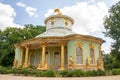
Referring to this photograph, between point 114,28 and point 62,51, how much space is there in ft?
36.9

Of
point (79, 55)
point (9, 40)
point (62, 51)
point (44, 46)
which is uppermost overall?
point (9, 40)

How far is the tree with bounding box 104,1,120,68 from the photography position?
82.0 ft

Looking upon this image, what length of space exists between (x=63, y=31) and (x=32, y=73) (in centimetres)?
956

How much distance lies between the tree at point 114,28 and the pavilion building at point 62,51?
6.22 meters

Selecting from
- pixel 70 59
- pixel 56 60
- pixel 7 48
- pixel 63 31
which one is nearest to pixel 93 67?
pixel 70 59

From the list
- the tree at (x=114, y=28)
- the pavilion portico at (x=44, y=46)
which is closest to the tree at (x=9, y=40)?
the pavilion portico at (x=44, y=46)

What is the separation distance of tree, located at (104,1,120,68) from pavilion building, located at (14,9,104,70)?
6219 mm

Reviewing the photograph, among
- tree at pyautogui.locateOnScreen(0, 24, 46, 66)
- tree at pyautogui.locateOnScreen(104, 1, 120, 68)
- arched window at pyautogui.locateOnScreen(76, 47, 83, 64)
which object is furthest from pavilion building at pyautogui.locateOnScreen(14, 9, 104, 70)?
tree at pyautogui.locateOnScreen(0, 24, 46, 66)

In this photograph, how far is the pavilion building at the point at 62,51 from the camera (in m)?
17.6

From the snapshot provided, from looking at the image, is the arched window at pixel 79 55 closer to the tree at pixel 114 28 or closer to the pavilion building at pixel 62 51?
the pavilion building at pixel 62 51

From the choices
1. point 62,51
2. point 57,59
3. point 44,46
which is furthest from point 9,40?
point 62,51

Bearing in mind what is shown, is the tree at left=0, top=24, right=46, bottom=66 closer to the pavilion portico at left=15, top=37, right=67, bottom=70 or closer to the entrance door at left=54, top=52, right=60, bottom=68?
the pavilion portico at left=15, top=37, right=67, bottom=70

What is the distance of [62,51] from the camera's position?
60.1 ft

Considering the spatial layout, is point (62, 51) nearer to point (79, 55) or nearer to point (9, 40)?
point (79, 55)
